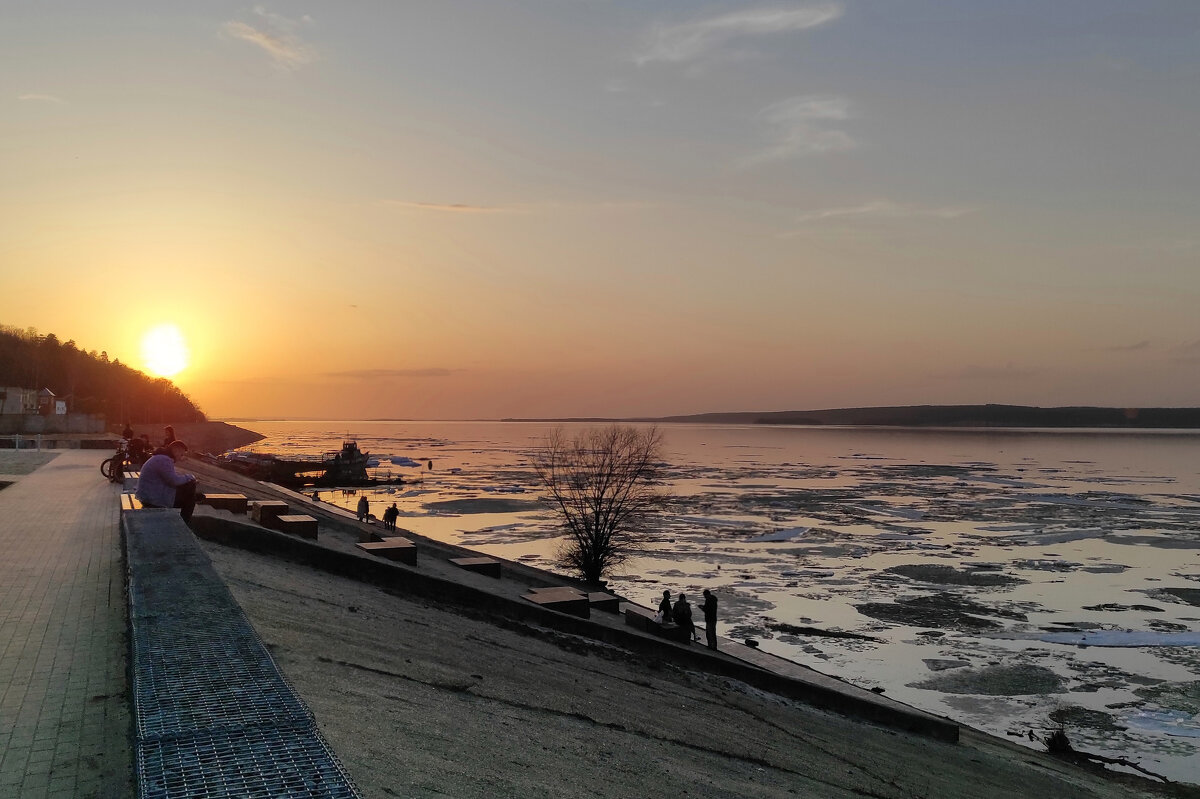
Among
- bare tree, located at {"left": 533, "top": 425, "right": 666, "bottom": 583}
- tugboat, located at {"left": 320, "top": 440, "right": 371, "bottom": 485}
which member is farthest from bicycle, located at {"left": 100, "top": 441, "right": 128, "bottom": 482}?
tugboat, located at {"left": 320, "top": 440, "right": 371, "bottom": 485}

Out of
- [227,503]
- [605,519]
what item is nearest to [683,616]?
[227,503]

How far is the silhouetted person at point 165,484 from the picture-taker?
12.1m

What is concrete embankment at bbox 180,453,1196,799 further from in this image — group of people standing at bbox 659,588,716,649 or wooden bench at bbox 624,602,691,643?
group of people standing at bbox 659,588,716,649

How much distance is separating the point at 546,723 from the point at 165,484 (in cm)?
766

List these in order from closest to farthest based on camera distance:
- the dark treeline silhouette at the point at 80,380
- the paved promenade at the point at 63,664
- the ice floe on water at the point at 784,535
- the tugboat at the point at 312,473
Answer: the paved promenade at the point at 63,664
the ice floe on water at the point at 784,535
the tugboat at the point at 312,473
the dark treeline silhouette at the point at 80,380

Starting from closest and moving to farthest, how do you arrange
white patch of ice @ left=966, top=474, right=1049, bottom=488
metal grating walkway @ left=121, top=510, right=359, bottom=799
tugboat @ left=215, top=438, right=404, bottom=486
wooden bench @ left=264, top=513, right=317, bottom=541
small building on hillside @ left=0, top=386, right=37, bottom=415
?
1. metal grating walkway @ left=121, top=510, right=359, bottom=799
2. wooden bench @ left=264, top=513, right=317, bottom=541
3. tugboat @ left=215, top=438, right=404, bottom=486
4. white patch of ice @ left=966, top=474, right=1049, bottom=488
5. small building on hillside @ left=0, top=386, right=37, bottom=415

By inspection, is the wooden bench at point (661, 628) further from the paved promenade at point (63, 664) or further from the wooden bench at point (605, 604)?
the paved promenade at point (63, 664)

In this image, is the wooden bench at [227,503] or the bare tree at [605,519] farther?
the bare tree at [605,519]

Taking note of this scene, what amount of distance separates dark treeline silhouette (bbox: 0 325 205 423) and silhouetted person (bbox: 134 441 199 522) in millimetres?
91200

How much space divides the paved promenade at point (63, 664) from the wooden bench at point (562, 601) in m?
7.08

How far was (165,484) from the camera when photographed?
12211 millimetres

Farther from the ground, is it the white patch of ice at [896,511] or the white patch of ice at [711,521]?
the white patch of ice at [711,521]

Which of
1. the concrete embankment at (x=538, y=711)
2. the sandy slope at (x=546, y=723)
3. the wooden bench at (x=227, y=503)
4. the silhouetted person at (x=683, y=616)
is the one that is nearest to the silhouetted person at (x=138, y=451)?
the wooden bench at (x=227, y=503)

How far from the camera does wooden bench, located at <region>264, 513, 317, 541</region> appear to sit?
1562cm
